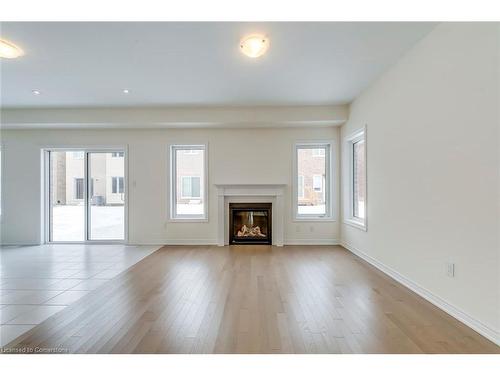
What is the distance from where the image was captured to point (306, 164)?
562 cm

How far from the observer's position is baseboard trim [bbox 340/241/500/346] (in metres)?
2.03

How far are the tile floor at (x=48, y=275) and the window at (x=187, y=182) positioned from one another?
3.15ft

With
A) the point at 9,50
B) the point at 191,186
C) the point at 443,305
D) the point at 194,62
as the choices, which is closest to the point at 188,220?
the point at 191,186

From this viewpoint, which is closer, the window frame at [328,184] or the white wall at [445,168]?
the white wall at [445,168]

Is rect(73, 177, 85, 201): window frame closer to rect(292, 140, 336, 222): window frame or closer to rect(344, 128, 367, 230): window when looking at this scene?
rect(292, 140, 336, 222): window frame

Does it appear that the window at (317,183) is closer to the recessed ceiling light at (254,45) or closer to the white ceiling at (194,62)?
the white ceiling at (194,62)

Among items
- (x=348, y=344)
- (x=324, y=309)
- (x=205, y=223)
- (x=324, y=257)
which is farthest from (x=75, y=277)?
(x=324, y=257)

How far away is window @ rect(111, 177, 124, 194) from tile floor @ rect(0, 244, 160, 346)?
1163 mm

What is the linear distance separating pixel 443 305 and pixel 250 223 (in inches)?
144

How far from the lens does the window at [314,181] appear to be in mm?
5594

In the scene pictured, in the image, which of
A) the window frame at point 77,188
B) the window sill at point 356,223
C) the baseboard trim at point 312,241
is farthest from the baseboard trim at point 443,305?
the window frame at point 77,188

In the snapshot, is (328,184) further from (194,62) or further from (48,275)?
(48,275)

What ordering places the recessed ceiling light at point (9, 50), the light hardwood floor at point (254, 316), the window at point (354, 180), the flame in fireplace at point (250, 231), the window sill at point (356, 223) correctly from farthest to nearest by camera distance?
the flame in fireplace at point (250, 231) → the window at point (354, 180) → the window sill at point (356, 223) → the recessed ceiling light at point (9, 50) → the light hardwood floor at point (254, 316)

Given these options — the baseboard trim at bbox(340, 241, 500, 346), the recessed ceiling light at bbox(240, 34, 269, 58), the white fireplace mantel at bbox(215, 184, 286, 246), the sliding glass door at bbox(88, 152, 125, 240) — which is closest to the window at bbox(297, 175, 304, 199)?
the white fireplace mantel at bbox(215, 184, 286, 246)
